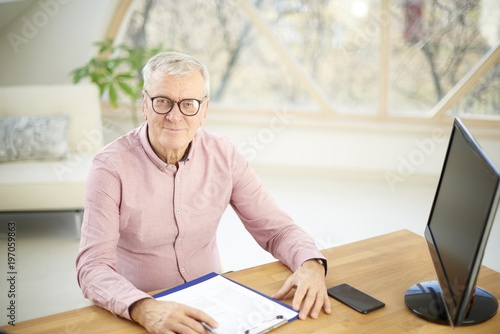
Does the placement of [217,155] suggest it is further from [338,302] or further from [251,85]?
[251,85]

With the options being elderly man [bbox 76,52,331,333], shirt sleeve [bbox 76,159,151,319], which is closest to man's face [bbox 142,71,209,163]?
elderly man [bbox 76,52,331,333]

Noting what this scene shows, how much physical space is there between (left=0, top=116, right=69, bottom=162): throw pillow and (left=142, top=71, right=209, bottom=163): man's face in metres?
2.29

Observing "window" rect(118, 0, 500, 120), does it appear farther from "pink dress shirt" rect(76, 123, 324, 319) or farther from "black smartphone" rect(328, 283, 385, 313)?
"black smartphone" rect(328, 283, 385, 313)

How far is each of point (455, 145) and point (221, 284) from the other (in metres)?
0.70

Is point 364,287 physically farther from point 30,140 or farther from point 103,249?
point 30,140

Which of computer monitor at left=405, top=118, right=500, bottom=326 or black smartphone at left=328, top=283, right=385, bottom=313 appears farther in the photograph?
black smartphone at left=328, top=283, right=385, bottom=313

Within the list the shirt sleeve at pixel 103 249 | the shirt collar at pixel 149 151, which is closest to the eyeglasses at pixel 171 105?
the shirt collar at pixel 149 151

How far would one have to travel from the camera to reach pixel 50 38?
5223 mm

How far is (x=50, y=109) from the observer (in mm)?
4070

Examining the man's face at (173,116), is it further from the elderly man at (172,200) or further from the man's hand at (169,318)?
the man's hand at (169,318)

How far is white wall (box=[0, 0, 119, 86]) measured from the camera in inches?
202

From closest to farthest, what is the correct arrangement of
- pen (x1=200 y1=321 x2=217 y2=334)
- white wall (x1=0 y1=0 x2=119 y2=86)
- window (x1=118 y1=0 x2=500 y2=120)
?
1. pen (x1=200 y1=321 x2=217 y2=334)
2. window (x1=118 y1=0 x2=500 y2=120)
3. white wall (x1=0 y1=0 x2=119 y2=86)

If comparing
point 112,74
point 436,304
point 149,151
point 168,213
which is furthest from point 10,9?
point 436,304

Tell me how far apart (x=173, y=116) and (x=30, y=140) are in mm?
2457
